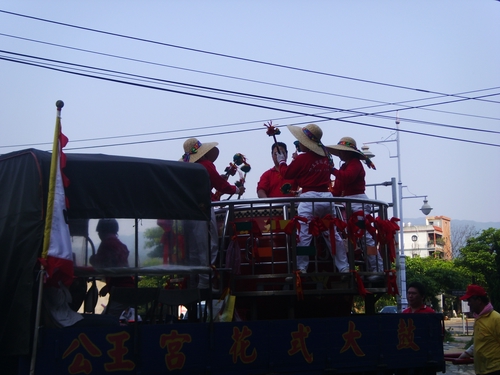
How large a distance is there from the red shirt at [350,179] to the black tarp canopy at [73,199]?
2280mm

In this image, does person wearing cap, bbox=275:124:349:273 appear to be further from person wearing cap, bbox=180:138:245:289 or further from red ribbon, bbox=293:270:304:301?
person wearing cap, bbox=180:138:245:289

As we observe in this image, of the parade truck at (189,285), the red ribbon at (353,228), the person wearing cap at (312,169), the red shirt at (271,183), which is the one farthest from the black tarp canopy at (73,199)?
the red shirt at (271,183)

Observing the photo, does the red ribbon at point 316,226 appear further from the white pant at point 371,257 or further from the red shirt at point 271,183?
the red shirt at point 271,183

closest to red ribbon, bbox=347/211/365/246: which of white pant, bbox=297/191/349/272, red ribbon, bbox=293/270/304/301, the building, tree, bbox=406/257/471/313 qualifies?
white pant, bbox=297/191/349/272

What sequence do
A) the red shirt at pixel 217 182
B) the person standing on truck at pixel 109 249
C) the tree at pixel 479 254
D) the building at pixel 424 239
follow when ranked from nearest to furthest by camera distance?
the person standing on truck at pixel 109 249
the red shirt at pixel 217 182
the tree at pixel 479 254
the building at pixel 424 239

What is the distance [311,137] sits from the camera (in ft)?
25.8

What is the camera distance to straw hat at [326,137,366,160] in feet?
26.9

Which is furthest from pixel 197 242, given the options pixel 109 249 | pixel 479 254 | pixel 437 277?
pixel 479 254

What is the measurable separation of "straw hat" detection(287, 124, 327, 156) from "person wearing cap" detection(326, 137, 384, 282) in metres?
0.37

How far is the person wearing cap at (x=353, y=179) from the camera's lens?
7.91 metres

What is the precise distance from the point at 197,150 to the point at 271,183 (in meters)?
1.15

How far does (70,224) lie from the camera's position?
575 cm

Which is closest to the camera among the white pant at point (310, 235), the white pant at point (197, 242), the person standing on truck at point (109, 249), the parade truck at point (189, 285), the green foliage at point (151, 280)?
the parade truck at point (189, 285)

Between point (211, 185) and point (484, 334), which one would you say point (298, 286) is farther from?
point (484, 334)
